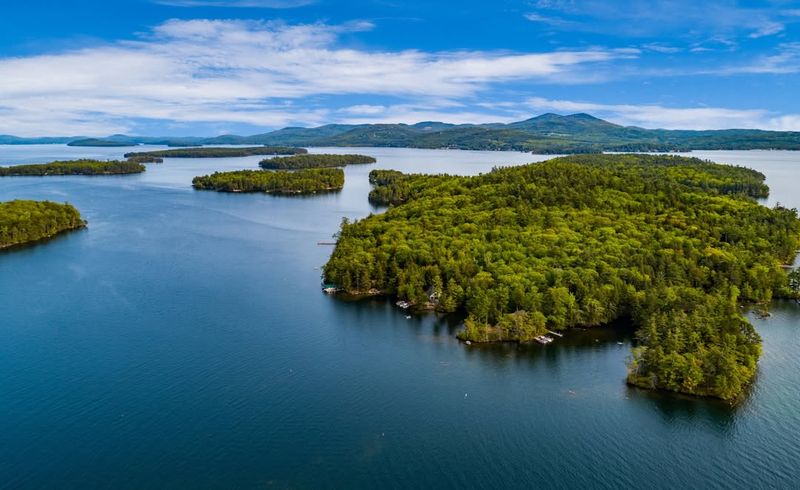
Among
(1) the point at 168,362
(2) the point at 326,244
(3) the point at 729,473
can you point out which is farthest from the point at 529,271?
(2) the point at 326,244

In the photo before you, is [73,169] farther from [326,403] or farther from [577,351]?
[577,351]

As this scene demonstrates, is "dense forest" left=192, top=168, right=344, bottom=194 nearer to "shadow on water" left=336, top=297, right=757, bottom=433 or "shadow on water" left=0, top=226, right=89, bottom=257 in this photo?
"shadow on water" left=0, top=226, right=89, bottom=257

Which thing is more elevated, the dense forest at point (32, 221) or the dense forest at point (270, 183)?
the dense forest at point (270, 183)

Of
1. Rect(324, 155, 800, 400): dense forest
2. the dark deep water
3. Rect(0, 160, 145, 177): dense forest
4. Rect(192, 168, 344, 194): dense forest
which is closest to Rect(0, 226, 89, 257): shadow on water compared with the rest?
the dark deep water

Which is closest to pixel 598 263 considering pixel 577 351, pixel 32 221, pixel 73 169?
pixel 577 351

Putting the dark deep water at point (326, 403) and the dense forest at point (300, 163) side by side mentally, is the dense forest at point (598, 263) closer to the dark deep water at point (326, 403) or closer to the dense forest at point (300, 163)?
the dark deep water at point (326, 403)

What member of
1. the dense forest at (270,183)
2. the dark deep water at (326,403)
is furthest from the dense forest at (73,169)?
the dark deep water at (326,403)
